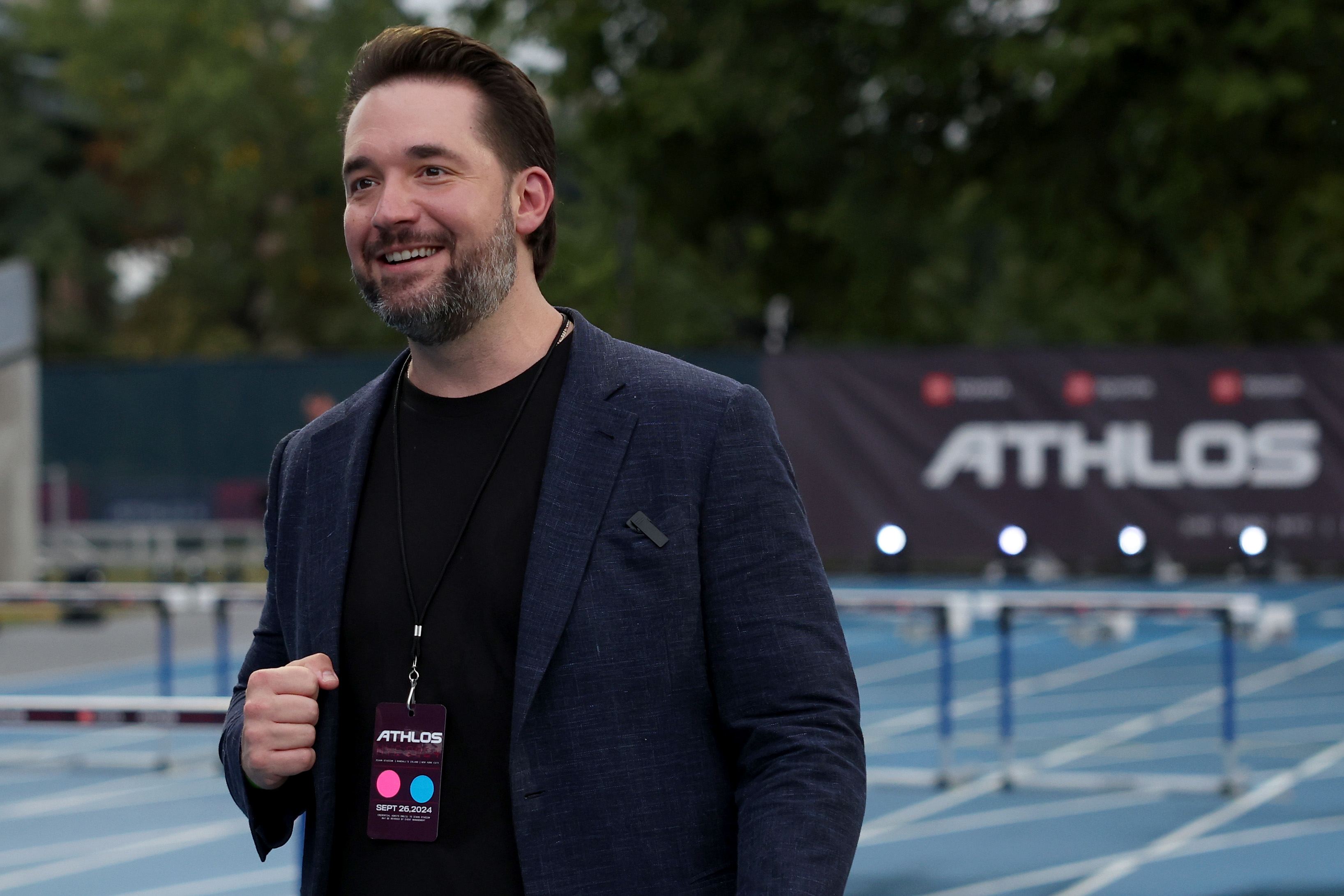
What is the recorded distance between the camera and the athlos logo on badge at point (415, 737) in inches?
76.8

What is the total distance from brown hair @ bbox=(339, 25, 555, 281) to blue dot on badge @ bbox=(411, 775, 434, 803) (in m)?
0.70

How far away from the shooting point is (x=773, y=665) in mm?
1902

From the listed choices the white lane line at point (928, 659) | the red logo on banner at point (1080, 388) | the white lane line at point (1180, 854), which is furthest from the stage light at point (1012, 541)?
the white lane line at point (928, 659)

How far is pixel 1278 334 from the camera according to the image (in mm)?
26062

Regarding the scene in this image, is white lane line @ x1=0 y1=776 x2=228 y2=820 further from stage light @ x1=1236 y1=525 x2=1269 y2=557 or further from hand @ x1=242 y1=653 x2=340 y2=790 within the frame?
hand @ x1=242 y1=653 x2=340 y2=790

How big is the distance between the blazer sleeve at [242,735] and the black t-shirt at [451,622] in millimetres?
129

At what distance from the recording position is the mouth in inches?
78.8

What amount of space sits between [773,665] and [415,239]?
67 cm

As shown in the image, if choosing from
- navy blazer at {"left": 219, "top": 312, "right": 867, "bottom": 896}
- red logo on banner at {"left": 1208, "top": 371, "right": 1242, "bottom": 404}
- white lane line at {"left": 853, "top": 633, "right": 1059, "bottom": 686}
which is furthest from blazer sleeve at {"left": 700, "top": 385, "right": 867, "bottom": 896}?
white lane line at {"left": 853, "top": 633, "right": 1059, "bottom": 686}

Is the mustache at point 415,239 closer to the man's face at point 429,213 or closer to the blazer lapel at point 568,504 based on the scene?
the man's face at point 429,213

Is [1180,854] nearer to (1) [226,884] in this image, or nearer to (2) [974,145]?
(1) [226,884]

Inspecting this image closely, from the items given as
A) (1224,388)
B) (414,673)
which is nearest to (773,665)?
(414,673)

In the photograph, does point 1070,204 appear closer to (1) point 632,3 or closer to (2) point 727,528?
(1) point 632,3

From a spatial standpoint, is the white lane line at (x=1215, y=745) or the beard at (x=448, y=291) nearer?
the beard at (x=448, y=291)
